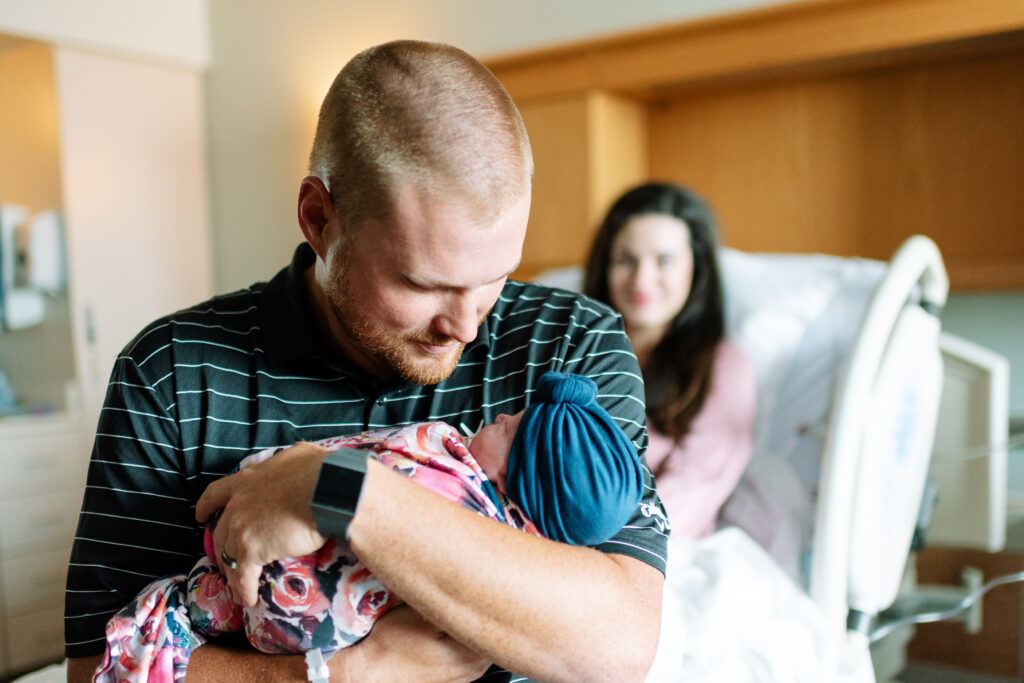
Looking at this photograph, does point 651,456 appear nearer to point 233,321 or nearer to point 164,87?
point 233,321

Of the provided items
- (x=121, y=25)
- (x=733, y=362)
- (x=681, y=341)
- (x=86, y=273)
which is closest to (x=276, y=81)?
(x=121, y=25)

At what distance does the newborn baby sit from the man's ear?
28cm

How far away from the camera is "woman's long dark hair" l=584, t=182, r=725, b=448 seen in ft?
6.52

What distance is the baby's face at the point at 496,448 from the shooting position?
0.85 metres

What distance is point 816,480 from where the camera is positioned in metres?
1.94

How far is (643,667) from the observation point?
2.77ft

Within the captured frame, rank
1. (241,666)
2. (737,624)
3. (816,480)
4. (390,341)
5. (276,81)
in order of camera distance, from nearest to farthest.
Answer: (241,666), (390,341), (737,624), (816,480), (276,81)

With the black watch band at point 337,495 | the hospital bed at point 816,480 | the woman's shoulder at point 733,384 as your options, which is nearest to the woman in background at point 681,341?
the woman's shoulder at point 733,384

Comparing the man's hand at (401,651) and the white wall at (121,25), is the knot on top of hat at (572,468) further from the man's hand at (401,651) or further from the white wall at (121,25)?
the white wall at (121,25)

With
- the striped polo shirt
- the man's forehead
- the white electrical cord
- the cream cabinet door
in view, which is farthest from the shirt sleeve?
the cream cabinet door

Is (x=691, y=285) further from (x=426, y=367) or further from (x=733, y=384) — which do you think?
(x=426, y=367)

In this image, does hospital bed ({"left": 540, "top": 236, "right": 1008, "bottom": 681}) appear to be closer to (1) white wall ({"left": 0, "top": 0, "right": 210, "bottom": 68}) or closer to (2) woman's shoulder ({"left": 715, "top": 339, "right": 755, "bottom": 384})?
(2) woman's shoulder ({"left": 715, "top": 339, "right": 755, "bottom": 384})

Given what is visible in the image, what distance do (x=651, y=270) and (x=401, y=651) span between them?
4.69 feet

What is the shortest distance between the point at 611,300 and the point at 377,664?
4.78 feet
